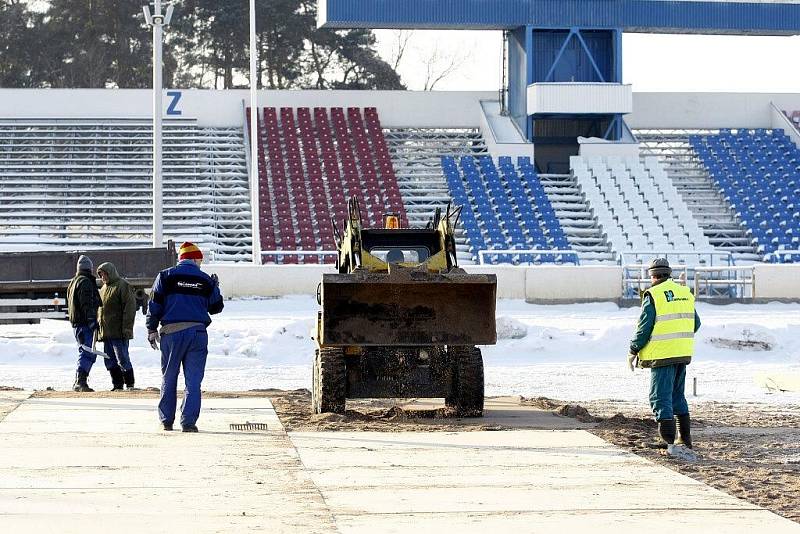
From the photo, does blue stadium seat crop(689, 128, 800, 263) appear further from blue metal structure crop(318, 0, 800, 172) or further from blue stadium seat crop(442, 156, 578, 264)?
blue stadium seat crop(442, 156, 578, 264)

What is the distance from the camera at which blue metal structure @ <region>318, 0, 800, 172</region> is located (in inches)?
1752

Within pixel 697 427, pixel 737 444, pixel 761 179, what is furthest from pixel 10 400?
pixel 761 179

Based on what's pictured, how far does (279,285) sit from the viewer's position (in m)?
32.9

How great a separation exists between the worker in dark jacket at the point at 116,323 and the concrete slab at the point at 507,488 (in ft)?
16.6

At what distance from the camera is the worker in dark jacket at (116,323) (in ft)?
55.4

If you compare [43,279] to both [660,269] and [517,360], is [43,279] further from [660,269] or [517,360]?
[660,269]

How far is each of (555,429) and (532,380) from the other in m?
6.34

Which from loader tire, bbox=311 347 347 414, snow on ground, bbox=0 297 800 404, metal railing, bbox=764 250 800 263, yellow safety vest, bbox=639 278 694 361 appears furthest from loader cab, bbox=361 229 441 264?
metal railing, bbox=764 250 800 263

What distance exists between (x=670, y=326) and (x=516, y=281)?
21.8 meters

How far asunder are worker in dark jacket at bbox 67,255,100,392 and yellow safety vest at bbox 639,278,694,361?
776 cm

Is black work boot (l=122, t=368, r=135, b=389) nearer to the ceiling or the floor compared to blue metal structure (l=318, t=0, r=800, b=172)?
nearer to the floor

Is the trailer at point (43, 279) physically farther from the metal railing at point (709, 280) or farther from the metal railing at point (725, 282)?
the metal railing at point (725, 282)

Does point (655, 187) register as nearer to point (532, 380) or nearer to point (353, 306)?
point (532, 380)

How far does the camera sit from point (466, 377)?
45.9 ft
